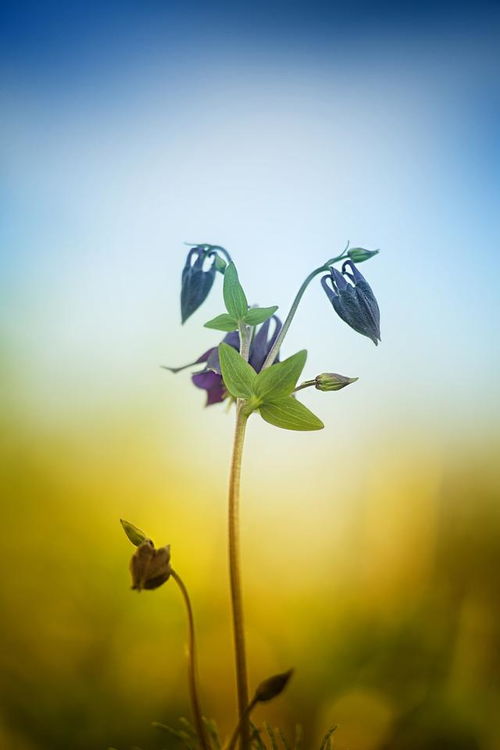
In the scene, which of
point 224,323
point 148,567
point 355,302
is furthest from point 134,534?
point 355,302

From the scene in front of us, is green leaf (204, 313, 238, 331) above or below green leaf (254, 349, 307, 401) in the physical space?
above

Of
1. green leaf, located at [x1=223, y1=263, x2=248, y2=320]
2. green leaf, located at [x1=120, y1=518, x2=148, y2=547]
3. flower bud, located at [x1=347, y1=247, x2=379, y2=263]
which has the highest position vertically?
flower bud, located at [x1=347, y1=247, x2=379, y2=263]

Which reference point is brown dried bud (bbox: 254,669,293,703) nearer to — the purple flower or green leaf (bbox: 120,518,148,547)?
green leaf (bbox: 120,518,148,547)

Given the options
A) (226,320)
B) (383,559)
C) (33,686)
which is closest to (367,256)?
(226,320)

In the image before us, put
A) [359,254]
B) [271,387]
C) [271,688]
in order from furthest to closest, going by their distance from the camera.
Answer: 1. [359,254]
2. [271,387]
3. [271,688]

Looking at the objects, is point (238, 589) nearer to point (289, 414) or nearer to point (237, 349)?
point (289, 414)

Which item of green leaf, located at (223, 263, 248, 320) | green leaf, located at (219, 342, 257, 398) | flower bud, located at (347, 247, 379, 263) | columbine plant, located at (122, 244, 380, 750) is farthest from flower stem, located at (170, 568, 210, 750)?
flower bud, located at (347, 247, 379, 263)

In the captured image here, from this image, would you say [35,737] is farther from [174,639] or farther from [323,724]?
[323,724]
